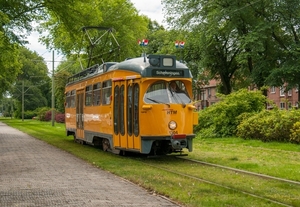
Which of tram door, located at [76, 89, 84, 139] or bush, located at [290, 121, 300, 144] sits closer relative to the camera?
bush, located at [290, 121, 300, 144]

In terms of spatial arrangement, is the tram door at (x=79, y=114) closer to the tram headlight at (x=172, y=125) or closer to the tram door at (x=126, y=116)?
the tram door at (x=126, y=116)

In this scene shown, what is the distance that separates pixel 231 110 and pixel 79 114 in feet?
27.3

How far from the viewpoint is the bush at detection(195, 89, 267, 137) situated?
25.6m

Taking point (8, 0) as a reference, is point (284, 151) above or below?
below

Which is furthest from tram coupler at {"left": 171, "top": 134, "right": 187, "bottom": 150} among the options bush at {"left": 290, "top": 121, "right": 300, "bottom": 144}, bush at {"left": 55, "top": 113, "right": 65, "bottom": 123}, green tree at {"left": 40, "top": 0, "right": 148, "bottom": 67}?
bush at {"left": 55, "top": 113, "right": 65, "bottom": 123}

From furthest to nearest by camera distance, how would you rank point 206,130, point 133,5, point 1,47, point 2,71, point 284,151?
point 133,5 < point 2,71 < point 206,130 < point 1,47 < point 284,151

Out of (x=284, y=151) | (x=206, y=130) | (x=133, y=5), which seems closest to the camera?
(x=284, y=151)

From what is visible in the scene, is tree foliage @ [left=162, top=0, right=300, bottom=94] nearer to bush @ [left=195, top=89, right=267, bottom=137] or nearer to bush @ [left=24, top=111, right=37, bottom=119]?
bush @ [left=195, top=89, right=267, bottom=137]

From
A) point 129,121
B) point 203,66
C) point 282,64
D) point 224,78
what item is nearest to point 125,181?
point 129,121

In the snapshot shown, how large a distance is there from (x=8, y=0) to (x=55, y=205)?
15075 millimetres

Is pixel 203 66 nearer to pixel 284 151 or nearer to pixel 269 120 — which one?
pixel 269 120

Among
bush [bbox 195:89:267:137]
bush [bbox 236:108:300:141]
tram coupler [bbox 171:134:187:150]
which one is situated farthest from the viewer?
bush [bbox 195:89:267:137]

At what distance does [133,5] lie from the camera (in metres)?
51.5

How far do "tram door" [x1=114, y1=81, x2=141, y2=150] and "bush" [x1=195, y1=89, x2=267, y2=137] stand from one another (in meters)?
10.4
